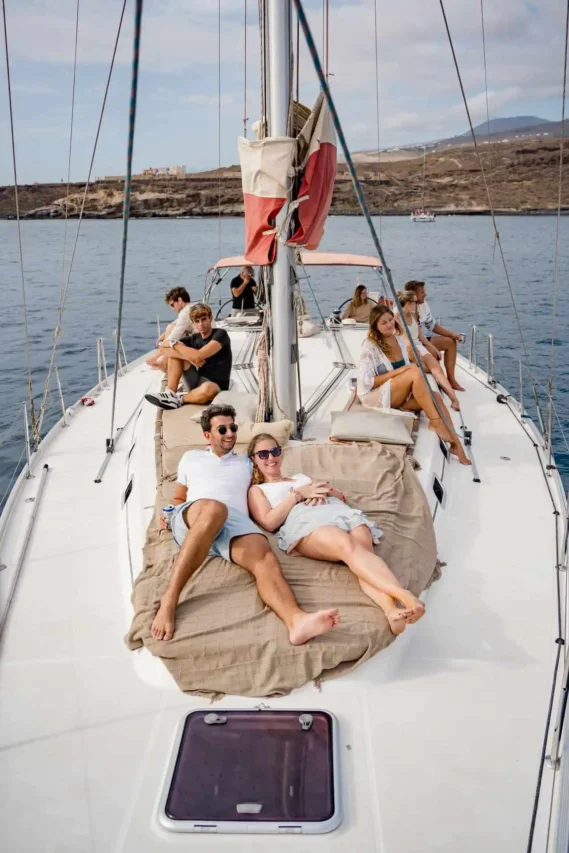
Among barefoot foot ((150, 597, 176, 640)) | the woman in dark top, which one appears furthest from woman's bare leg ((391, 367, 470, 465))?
the woman in dark top

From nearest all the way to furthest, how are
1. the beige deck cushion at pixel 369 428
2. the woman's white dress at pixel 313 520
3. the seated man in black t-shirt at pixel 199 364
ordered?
the woman's white dress at pixel 313 520
the beige deck cushion at pixel 369 428
the seated man in black t-shirt at pixel 199 364

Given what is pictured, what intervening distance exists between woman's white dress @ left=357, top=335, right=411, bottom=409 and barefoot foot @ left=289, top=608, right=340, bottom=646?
2.75 meters

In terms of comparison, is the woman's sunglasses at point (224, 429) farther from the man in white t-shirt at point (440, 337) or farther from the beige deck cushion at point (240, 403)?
the man in white t-shirt at point (440, 337)

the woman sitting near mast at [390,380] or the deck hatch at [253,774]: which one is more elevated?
the woman sitting near mast at [390,380]

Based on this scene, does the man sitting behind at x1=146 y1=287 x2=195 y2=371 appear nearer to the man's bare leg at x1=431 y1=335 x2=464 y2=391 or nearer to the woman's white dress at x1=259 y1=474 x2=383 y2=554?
the man's bare leg at x1=431 y1=335 x2=464 y2=391

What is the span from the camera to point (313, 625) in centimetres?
300

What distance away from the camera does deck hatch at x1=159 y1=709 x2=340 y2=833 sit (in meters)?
2.43

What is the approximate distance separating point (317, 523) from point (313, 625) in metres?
0.69

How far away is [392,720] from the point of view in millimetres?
2916

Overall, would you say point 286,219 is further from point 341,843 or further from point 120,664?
point 341,843

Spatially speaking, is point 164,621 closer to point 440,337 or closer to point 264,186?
point 264,186

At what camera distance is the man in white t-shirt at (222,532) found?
3.12 metres

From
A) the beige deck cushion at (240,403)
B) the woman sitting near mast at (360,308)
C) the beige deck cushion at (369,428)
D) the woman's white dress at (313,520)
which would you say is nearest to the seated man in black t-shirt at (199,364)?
the beige deck cushion at (240,403)

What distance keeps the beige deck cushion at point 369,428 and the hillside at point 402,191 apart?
71.7 m
